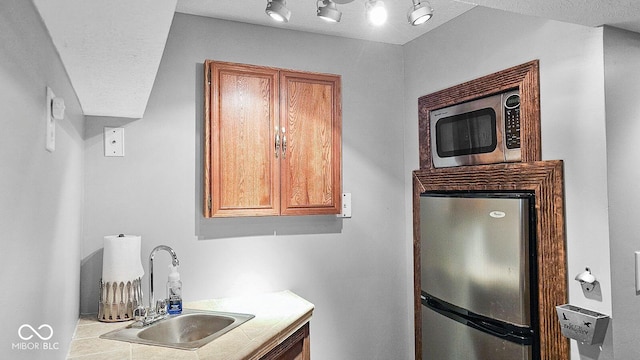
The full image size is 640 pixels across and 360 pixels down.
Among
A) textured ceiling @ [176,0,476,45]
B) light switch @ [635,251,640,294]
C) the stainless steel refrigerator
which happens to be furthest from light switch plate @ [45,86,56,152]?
light switch @ [635,251,640,294]

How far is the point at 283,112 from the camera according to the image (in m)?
2.48

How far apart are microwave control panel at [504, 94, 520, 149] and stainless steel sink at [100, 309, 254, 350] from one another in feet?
4.80

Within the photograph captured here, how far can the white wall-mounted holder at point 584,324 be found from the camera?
5.33 ft

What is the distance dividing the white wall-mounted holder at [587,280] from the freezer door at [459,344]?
0.37 m

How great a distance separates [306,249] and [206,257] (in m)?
0.59

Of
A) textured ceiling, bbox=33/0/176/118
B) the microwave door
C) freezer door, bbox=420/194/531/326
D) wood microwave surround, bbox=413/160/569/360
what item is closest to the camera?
textured ceiling, bbox=33/0/176/118

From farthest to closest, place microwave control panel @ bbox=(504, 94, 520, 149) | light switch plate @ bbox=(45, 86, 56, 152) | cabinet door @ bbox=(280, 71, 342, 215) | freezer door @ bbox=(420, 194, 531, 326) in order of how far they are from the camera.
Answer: cabinet door @ bbox=(280, 71, 342, 215) < microwave control panel @ bbox=(504, 94, 520, 149) < freezer door @ bbox=(420, 194, 531, 326) < light switch plate @ bbox=(45, 86, 56, 152)

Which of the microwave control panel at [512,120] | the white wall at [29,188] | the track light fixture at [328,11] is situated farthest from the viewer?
the microwave control panel at [512,120]

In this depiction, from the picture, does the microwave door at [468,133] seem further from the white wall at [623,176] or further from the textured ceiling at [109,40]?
the textured ceiling at [109,40]

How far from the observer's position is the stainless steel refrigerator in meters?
1.90

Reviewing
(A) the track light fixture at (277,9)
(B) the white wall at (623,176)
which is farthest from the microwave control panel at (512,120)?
(A) the track light fixture at (277,9)

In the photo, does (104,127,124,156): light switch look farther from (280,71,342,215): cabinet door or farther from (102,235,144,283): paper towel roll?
(280,71,342,215): cabinet door

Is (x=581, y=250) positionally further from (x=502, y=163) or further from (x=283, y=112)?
(x=283, y=112)

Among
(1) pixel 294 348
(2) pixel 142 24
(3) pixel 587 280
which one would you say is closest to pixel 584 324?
(3) pixel 587 280
